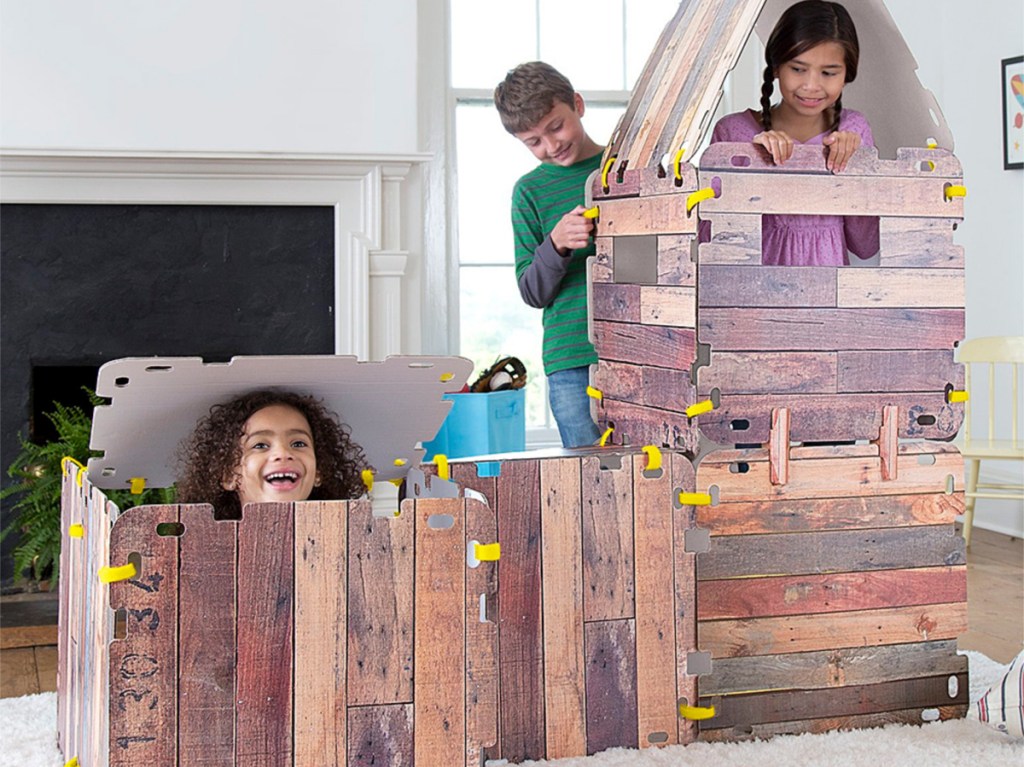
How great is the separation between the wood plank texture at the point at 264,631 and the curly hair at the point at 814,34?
4.03 feet

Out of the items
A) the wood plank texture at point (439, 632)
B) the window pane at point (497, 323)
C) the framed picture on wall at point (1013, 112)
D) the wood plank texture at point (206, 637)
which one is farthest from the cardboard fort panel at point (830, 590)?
the framed picture on wall at point (1013, 112)

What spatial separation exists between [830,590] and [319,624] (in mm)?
945

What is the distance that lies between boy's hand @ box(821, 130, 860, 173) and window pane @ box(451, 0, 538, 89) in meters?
2.10

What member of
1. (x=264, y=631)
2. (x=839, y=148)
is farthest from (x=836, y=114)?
(x=264, y=631)

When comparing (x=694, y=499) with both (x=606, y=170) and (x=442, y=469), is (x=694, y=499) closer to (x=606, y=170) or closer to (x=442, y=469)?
(x=442, y=469)

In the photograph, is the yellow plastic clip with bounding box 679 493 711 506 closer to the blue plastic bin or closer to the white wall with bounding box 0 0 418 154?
the blue plastic bin

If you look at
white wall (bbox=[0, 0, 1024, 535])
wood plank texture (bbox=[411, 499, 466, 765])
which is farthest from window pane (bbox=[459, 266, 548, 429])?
wood plank texture (bbox=[411, 499, 466, 765])

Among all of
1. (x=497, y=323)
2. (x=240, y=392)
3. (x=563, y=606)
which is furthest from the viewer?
(x=497, y=323)

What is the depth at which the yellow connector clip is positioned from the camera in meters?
1.95

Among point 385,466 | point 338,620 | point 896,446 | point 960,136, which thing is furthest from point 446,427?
point 960,136

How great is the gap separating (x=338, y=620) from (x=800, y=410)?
0.90 m

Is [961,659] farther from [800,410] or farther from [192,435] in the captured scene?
[192,435]

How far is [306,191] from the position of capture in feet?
11.0

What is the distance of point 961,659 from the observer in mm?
2098
